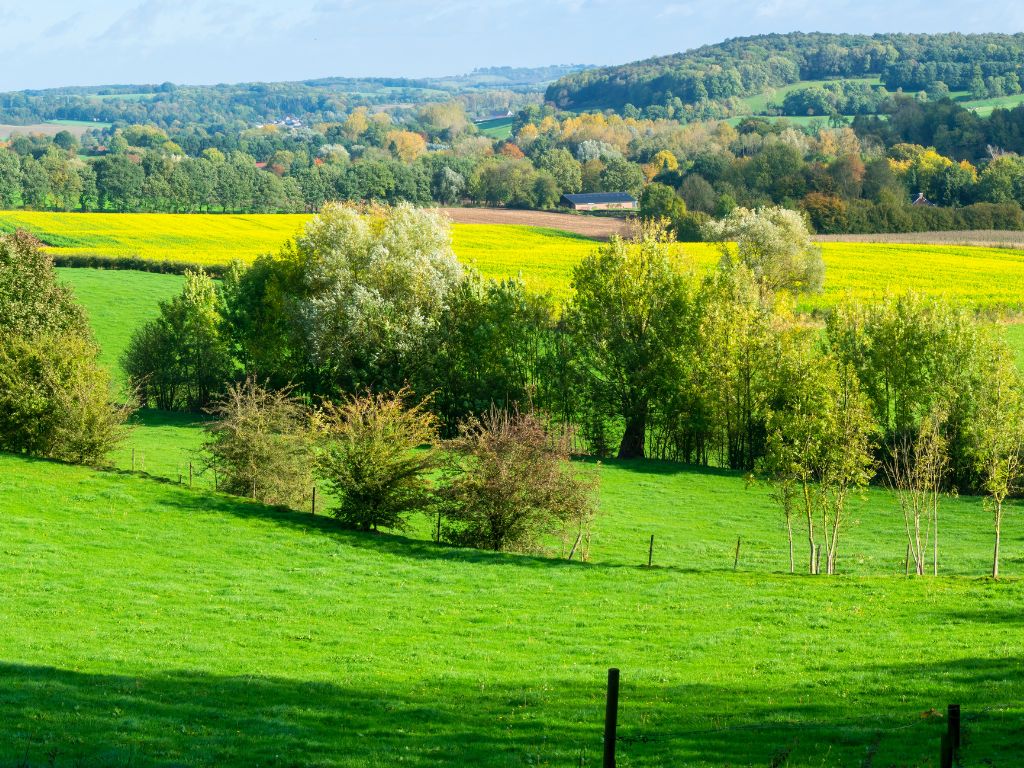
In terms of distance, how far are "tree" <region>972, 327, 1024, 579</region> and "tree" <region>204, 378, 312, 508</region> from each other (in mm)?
22734

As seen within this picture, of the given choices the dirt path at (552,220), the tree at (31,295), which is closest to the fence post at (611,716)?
the tree at (31,295)

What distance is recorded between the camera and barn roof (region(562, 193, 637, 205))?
6634 inches

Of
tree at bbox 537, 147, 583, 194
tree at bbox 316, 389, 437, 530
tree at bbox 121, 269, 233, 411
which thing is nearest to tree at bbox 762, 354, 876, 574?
tree at bbox 316, 389, 437, 530

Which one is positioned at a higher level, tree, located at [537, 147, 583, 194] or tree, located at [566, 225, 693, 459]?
tree, located at [537, 147, 583, 194]

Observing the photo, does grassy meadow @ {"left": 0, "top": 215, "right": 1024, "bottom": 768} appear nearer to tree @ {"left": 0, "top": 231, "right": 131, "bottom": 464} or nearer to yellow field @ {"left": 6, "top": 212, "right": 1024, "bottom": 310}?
tree @ {"left": 0, "top": 231, "right": 131, "bottom": 464}

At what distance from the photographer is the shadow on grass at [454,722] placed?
16406mm

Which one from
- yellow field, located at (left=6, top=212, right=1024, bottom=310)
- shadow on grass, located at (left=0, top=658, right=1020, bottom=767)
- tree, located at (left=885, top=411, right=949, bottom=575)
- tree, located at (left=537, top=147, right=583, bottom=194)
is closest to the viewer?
shadow on grass, located at (left=0, top=658, right=1020, bottom=767)

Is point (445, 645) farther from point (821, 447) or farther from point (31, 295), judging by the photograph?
point (31, 295)

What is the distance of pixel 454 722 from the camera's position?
61.0 feet

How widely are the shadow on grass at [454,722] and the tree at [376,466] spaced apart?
14.9 m

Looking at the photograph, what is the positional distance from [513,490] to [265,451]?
33.0ft

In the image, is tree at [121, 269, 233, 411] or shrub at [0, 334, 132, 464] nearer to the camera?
shrub at [0, 334, 132, 464]

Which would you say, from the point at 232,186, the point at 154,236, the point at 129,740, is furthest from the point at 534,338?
the point at 232,186

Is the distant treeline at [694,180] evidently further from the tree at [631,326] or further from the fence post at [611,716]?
the fence post at [611,716]
